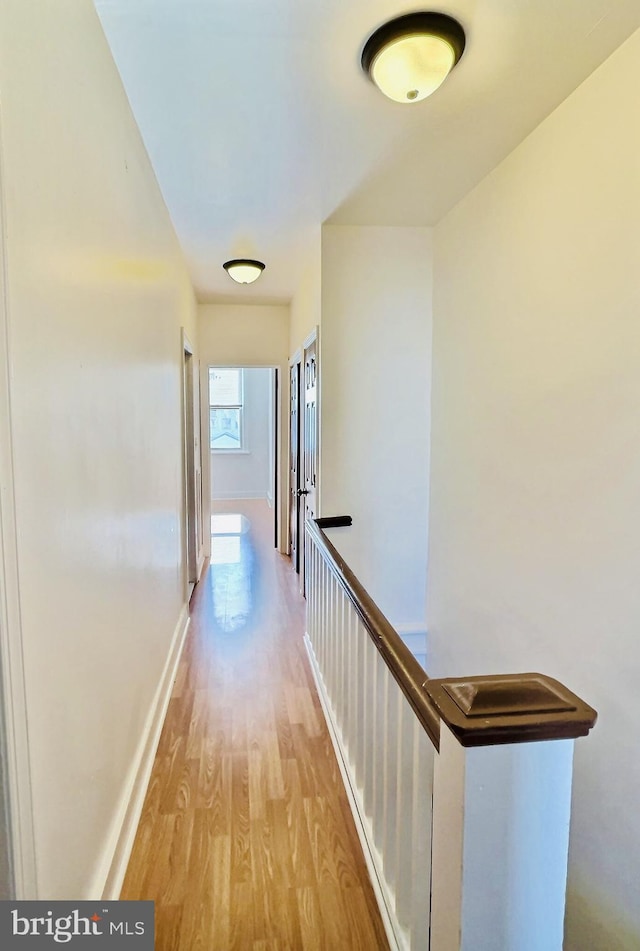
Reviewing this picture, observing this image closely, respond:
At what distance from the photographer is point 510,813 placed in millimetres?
876

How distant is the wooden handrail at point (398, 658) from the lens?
3.59ft

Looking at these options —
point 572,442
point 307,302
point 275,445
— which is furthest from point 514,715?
point 275,445

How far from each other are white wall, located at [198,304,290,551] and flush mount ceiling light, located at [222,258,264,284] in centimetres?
153

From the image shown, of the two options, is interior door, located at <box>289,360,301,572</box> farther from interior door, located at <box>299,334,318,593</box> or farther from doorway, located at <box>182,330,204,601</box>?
doorway, located at <box>182,330,204,601</box>

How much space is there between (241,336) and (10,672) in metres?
4.75

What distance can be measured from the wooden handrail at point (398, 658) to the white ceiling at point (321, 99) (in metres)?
1.74

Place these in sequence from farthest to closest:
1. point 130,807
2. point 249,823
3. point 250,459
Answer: point 250,459
point 249,823
point 130,807

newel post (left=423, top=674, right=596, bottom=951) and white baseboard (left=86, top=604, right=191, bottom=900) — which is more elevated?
newel post (left=423, top=674, right=596, bottom=951)

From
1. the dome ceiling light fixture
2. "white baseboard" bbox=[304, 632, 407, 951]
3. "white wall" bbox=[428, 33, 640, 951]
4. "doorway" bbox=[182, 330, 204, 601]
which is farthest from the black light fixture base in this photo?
"doorway" bbox=[182, 330, 204, 601]

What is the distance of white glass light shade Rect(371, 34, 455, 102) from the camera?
1.51 meters

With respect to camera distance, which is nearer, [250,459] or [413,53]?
[413,53]

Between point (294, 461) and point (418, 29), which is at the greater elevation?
point (418, 29)

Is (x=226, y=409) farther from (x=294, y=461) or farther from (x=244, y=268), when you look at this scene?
(x=244, y=268)

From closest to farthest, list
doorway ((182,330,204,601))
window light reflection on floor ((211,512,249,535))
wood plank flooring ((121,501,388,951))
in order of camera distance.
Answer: wood plank flooring ((121,501,388,951)), doorway ((182,330,204,601)), window light reflection on floor ((211,512,249,535))
